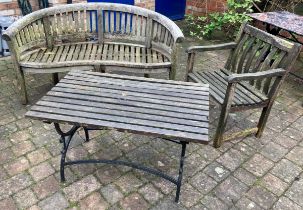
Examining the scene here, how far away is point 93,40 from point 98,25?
28cm

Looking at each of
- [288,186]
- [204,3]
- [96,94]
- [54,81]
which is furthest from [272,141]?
[204,3]

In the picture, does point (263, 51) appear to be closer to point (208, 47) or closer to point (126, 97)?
point (208, 47)

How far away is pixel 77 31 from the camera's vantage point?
14.3 ft

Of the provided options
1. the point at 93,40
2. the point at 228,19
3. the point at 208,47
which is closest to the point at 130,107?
the point at 208,47

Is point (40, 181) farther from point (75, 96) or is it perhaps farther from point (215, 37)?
point (215, 37)

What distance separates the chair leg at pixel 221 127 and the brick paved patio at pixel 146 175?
100 millimetres

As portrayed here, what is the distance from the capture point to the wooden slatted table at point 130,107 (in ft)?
7.84

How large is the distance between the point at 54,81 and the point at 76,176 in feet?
5.81

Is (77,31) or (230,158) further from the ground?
(77,31)

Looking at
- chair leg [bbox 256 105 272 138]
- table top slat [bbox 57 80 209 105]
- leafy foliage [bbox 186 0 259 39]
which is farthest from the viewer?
leafy foliage [bbox 186 0 259 39]

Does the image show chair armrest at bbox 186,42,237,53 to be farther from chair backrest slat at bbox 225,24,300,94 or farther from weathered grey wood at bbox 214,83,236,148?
weathered grey wood at bbox 214,83,236,148

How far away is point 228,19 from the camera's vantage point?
5445 millimetres

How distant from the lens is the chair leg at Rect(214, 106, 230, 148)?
10.3 feet

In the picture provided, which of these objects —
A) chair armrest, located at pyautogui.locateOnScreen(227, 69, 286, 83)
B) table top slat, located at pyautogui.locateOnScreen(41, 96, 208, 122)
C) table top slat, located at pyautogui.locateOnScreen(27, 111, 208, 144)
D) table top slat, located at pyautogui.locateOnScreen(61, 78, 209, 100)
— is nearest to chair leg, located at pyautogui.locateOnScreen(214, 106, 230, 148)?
chair armrest, located at pyautogui.locateOnScreen(227, 69, 286, 83)
